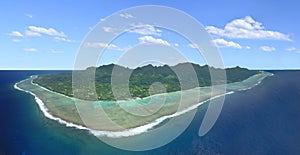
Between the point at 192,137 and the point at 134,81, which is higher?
the point at 134,81

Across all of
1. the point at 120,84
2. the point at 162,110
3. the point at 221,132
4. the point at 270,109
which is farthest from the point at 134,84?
the point at 221,132

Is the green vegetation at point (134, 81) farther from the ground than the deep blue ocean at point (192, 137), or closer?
farther from the ground

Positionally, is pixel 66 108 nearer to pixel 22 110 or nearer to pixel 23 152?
pixel 22 110

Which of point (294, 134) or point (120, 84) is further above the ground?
point (120, 84)

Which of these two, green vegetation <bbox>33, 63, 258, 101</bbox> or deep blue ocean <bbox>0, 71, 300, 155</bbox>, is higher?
green vegetation <bbox>33, 63, 258, 101</bbox>

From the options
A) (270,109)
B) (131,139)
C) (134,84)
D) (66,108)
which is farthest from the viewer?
(134,84)

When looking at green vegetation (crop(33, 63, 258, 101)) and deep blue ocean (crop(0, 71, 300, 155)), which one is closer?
deep blue ocean (crop(0, 71, 300, 155))

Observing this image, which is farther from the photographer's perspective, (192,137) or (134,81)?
(134,81)

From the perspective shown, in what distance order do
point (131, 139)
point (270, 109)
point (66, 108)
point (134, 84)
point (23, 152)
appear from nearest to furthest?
point (23, 152)
point (131, 139)
point (66, 108)
point (270, 109)
point (134, 84)

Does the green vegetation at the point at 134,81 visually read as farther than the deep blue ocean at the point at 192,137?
Yes

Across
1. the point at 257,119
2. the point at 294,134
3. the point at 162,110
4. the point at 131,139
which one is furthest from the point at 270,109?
the point at 131,139

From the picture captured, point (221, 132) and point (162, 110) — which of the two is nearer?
point (221, 132)
